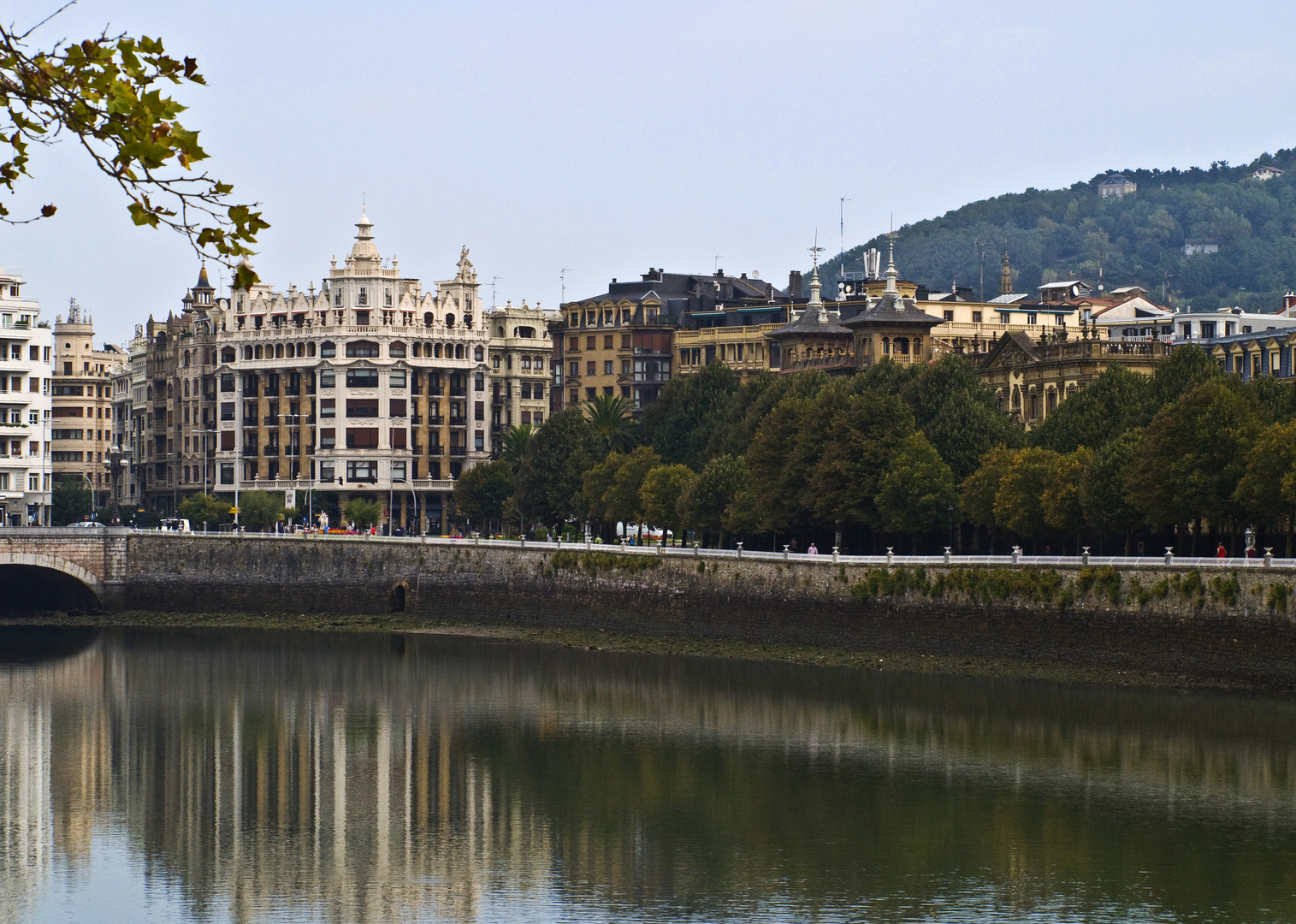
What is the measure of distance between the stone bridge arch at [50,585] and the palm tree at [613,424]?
132 feet

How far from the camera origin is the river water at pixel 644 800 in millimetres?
55406

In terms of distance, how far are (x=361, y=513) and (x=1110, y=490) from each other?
101539mm

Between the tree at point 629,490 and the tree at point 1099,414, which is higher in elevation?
the tree at point 1099,414

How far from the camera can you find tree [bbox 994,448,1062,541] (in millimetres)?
110312

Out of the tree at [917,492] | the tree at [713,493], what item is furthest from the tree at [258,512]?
the tree at [917,492]

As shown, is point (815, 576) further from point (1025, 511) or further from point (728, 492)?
point (728, 492)

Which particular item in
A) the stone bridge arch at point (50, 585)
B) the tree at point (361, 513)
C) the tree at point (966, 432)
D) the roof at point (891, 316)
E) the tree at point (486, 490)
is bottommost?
the stone bridge arch at point (50, 585)

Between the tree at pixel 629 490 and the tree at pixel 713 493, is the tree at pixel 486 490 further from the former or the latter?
the tree at pixel 713 493

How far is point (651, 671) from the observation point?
105 metres

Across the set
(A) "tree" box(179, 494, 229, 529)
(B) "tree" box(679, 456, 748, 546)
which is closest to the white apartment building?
(A) "tree" box(179, 494, 229, 529)

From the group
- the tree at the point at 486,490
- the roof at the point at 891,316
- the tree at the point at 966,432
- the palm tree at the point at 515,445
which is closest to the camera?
the tree at the point at 966,432

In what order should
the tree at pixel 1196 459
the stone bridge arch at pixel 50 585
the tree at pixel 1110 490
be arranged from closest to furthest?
1. the tree at pixel 1196 459
2. the tree at pixel 1110 490
3. the stone bridge arch at pixel 50 585

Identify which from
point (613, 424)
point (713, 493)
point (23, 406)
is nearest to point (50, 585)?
point (23, 406)

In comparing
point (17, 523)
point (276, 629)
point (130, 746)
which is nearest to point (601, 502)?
point (276, 629)
